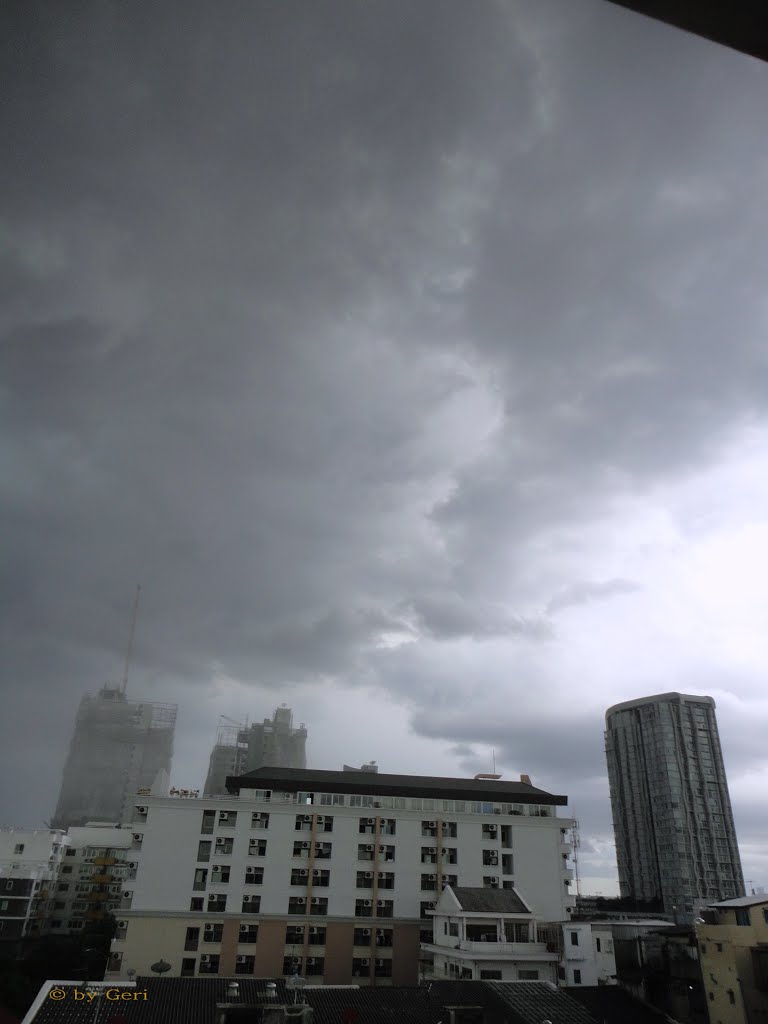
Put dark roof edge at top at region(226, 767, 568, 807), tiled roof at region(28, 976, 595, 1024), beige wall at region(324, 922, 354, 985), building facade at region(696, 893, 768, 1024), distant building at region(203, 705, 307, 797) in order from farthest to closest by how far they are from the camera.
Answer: distant building at region(203, 705, 307, 797)
dark roof edge at top at region(226, 767, 568, 807)
beige wall at region(324, 922, 354, 985)
building facade at region(696, 893, 768, 1024)
tiled roof at region(28, 976, 595, 1024)

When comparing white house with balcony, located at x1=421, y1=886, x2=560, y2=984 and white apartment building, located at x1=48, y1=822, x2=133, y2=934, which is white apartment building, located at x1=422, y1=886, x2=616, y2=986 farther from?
white apartment building, located at x1=48, y1=822, x2=133, y2=934

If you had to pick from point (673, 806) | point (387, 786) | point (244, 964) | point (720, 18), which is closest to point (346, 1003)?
point (244, 964)

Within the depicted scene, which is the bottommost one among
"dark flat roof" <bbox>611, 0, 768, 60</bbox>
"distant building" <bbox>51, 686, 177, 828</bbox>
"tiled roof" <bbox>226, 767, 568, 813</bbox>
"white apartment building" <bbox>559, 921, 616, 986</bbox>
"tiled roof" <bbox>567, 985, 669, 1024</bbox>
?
"tiled roof" <bbox>567, 985, 669, 1024</bbox>

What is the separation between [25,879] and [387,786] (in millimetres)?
31193

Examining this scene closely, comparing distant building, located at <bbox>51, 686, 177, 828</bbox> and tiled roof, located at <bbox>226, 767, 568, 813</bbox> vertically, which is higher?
distant building, located at <bbox>51, 686, 177, 828</bbox>

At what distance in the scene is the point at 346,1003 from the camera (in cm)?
3006

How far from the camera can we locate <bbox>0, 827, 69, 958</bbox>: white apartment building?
53438mm

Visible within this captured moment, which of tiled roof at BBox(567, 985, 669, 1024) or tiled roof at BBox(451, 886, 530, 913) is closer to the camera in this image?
tiled roof at BBox(567, 985, 669, 1024)

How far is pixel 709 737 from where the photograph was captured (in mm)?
97875

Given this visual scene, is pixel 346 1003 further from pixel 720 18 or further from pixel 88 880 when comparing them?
pixel 88 880

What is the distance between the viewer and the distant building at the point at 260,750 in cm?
11966

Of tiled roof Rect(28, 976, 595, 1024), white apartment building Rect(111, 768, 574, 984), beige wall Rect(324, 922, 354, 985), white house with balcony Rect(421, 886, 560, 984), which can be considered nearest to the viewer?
tiled roof Rect(28, 976, 595, 1024)

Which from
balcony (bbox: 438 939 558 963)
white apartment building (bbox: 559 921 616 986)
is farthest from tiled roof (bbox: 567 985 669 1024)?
balcony (bbox: 438 939 558 963)

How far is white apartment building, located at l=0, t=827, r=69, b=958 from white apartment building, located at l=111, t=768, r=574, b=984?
18.5 m
